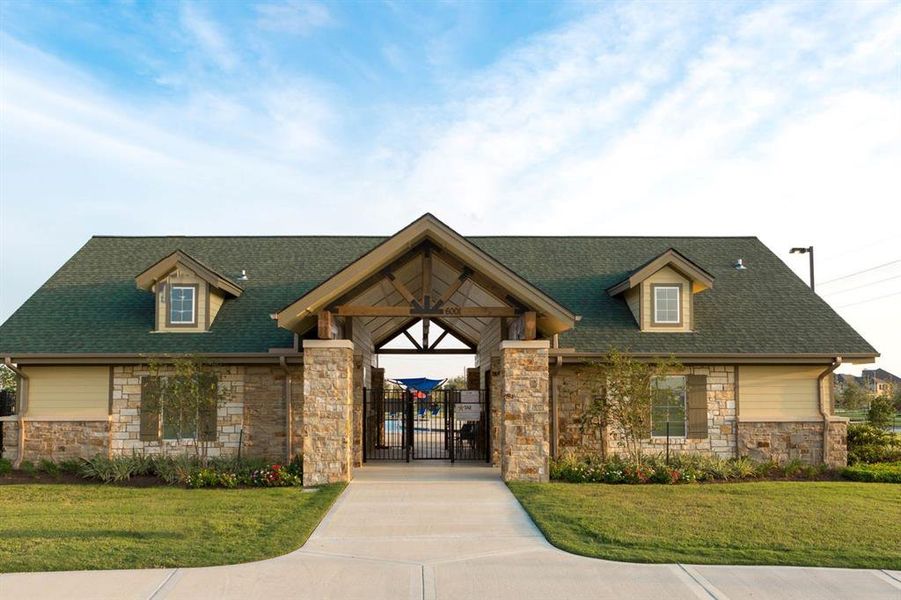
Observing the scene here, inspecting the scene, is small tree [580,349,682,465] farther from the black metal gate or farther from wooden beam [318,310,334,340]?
wooden beam [318,310,334,340]

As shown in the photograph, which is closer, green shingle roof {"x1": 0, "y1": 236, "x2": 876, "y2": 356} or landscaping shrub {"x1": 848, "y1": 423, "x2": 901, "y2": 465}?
green shingle roof {"x1": 0, "y1": 236, "x2": 876, "y2": 356}

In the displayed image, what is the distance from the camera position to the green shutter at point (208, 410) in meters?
16.3

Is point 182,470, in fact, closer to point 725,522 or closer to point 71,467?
point 71,467

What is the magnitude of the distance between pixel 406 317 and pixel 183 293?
562cm

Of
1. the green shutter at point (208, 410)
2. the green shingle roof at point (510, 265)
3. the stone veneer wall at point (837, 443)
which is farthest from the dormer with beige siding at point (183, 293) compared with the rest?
the stone veneer wall at point (837, 443)

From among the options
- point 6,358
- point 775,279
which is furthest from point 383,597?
point 775,279

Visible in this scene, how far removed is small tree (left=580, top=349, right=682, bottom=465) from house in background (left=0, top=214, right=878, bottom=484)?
1.00 feet

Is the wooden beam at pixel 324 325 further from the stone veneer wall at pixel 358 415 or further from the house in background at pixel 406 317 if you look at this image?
the stone veneer wall at pixel 358 415

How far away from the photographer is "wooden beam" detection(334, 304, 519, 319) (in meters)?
15.3

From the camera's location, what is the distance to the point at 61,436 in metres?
17.3

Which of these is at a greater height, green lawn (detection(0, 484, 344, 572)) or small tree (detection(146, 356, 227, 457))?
small tree (detection(146, 356, 227, 457))

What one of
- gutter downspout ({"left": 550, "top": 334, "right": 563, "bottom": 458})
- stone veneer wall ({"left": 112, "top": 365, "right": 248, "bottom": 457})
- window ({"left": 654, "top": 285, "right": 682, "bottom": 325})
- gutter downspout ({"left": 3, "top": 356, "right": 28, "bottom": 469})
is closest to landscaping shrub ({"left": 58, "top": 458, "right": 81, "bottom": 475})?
stone veneer wall ({"left": 112, "top": 365, "right": 248, "bottom": 457})

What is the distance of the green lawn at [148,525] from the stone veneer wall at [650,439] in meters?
5.80

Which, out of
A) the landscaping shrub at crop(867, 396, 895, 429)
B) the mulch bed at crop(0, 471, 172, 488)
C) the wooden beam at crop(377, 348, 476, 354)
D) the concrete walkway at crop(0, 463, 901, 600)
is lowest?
the mulch bed at crop(0, 471, 172, 488)
